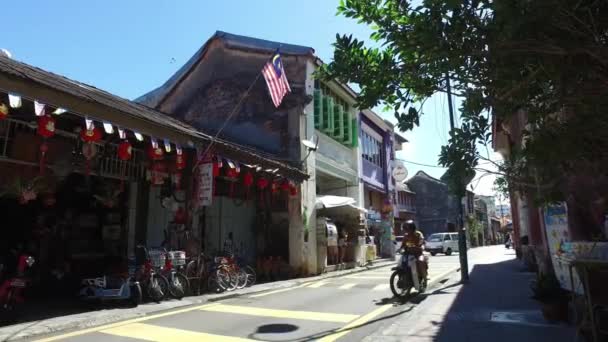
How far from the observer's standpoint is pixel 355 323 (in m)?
7.47

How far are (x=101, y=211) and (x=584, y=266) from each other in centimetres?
1179

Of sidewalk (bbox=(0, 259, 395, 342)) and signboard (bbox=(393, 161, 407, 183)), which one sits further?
signboard (bbox=(393, 161, 407, 183))

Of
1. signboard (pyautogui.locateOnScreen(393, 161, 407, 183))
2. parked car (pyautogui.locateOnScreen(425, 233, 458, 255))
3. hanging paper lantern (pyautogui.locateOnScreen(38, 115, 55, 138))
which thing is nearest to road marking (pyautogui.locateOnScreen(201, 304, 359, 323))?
hanging paper lantern (pyautogui.locateOnScreen(38, 115, 55, 138))

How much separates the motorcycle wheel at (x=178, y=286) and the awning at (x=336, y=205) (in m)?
8.27

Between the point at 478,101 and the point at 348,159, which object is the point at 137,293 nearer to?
the point at 478,101

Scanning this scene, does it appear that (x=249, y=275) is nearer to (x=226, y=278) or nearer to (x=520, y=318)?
(x=226, y=278)

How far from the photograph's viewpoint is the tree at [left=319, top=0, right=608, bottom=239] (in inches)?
126

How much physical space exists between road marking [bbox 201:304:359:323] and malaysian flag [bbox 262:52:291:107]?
7.22 m

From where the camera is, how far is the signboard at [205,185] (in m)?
11.4

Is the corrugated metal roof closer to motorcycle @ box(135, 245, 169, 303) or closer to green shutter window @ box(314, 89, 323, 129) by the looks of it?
motorcycle @ box(135, 245, 169, 303)

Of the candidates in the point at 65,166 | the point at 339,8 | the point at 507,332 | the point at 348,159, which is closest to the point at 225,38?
the point at 348,159

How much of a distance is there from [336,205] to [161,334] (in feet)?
40.5

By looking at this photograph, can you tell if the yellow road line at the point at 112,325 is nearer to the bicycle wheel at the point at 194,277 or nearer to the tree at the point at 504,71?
the bicycle wheel at the point at 194,277

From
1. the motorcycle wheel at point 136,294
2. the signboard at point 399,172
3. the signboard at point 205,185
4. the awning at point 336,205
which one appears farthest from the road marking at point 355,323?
the signboard at point 399,172
